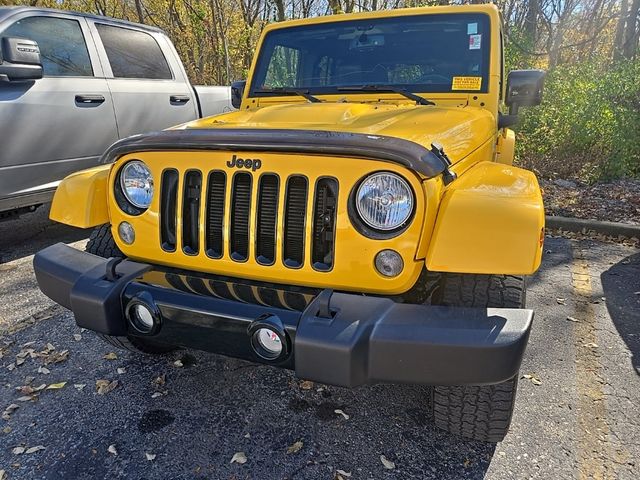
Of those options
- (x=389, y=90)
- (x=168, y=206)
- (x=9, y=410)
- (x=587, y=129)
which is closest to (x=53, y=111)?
(x=9, y=410)

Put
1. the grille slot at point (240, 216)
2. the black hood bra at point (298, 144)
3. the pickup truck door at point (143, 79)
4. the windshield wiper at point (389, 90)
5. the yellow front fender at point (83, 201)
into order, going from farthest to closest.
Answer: the pickup truck door at point (143, 79) < the windshield wiper at point (389, 90) < the yellow front fender at point (83, 201) < the grille slot at point (240, 216) < the black hood bra at point (298, 144)

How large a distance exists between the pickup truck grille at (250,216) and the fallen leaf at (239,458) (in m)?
0.84

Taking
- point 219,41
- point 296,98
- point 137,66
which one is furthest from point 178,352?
point 219,41

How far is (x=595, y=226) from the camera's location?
5188 mm

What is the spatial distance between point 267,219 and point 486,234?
2.61ft

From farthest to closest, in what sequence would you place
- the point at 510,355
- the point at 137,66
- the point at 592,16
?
the point at 592,16 < the point at 137,66 < the point at 510,355

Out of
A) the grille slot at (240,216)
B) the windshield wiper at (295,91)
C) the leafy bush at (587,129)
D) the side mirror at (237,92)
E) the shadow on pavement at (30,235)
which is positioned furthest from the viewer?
the leafy bush at (587,129)

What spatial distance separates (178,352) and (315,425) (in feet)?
3.39

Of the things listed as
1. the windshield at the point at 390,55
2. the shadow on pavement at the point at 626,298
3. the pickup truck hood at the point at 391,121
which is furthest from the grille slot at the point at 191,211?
the shadow on pavement at the point at 626,298

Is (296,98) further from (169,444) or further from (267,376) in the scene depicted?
(169,444)

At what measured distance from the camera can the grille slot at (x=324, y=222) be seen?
1.80 metres

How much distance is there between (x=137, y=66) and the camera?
16.7ft

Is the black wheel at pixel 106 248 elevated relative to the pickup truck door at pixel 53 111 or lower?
lower

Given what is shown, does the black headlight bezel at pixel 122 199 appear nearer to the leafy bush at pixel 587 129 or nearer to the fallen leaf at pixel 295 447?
the fallen leaf at pixel 295 447
